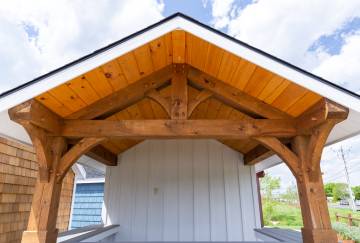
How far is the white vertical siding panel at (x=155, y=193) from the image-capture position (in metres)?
4.37

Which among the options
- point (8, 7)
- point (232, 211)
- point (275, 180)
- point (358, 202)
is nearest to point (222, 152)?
point (232, 211)

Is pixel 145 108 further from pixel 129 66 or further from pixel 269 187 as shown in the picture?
pixel 269 187

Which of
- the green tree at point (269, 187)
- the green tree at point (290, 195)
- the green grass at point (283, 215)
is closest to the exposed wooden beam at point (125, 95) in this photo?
the green grass at point (283, 215)

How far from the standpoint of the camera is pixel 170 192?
15.1ft

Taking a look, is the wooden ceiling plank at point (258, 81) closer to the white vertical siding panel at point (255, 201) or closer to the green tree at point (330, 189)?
the white vertical siding panel at point (255, 201)

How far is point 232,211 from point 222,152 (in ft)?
3.79

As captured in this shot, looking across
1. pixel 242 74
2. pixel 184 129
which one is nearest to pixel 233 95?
pixel 242 74

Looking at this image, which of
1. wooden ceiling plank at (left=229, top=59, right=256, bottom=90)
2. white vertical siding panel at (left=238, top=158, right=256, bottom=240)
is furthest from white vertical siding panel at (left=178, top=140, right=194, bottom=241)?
wooden ceiling plank at (left=229, top=59, right=256, bottom=90)

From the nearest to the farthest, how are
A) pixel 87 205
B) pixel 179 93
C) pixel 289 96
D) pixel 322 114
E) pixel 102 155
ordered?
1. pixel 322 114
2. pixel 289 96
3. pixel 179 93
4. pixel 102 155
5. pixel 87 205

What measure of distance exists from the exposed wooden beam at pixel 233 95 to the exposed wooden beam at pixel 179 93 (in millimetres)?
106

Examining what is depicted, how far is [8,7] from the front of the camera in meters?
6.16

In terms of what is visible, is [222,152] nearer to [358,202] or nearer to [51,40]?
[51,40]

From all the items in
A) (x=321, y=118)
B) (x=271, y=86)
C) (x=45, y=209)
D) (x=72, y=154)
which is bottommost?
(x=45, y=209)

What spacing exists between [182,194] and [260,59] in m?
3.26
